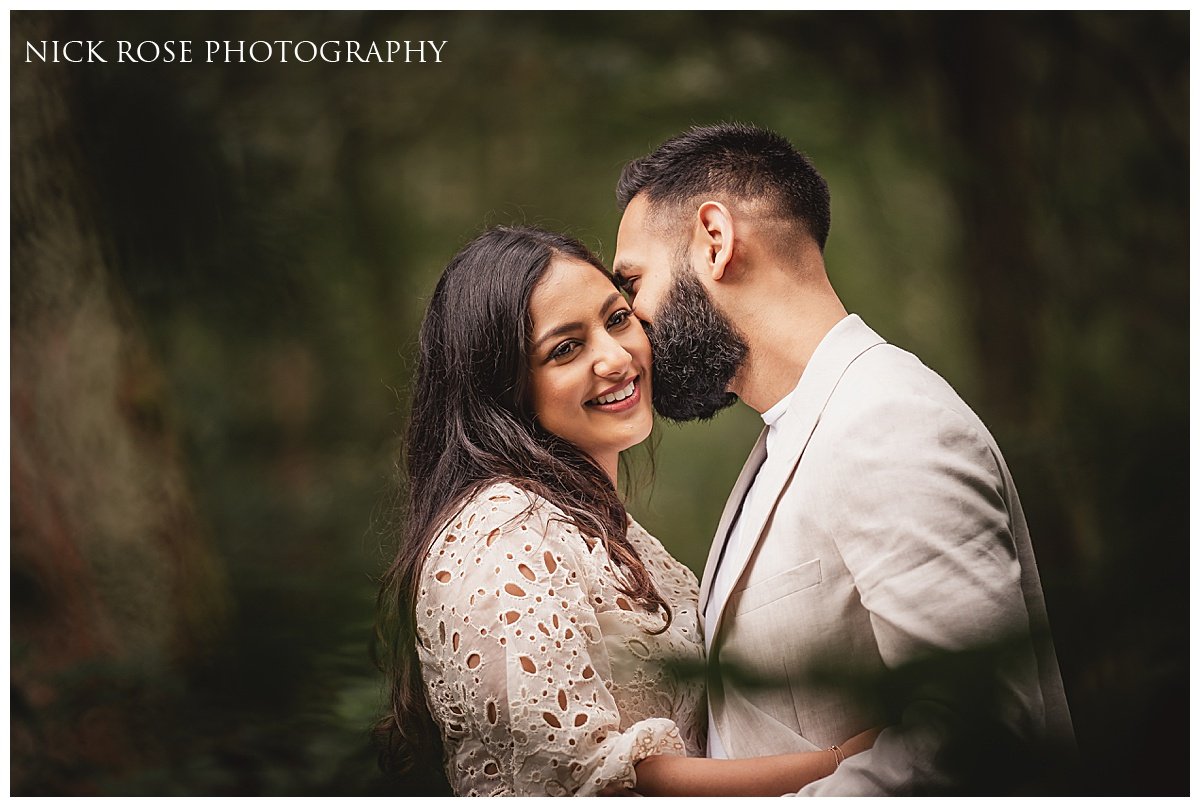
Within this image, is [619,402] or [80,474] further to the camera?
[619,402]

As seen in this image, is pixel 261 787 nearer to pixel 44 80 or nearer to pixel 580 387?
pixel 580 387

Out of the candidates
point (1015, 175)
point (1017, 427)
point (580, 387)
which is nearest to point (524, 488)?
point (580, 387)

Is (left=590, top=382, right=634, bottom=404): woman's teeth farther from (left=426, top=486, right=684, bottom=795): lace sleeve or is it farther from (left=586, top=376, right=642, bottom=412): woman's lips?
(left=426, top=486, right=684, bottom=795): lace sleeve

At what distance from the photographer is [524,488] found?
1.89 m

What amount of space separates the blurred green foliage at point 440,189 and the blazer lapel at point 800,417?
0.23m

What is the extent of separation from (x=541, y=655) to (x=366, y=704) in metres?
0.41

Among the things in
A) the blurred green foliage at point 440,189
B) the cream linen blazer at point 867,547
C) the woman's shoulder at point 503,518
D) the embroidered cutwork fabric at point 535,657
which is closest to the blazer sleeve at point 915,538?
the cream linen blazer at point 867,547

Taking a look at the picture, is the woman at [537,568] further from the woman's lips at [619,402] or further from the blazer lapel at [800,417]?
the blazer lapel at [800,417]

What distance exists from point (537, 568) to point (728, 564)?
0.41m

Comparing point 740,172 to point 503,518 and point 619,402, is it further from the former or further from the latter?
point 503,518

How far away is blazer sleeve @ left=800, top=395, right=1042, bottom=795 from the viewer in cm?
162

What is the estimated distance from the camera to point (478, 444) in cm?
198

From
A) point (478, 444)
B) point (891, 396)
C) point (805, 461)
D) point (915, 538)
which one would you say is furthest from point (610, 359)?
point (915, 538)

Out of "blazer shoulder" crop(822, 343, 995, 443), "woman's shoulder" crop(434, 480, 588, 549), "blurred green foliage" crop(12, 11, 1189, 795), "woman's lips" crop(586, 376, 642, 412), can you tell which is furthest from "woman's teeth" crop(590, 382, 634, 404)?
"blurred green foliage" crop(12, 11, 1189, 795)
